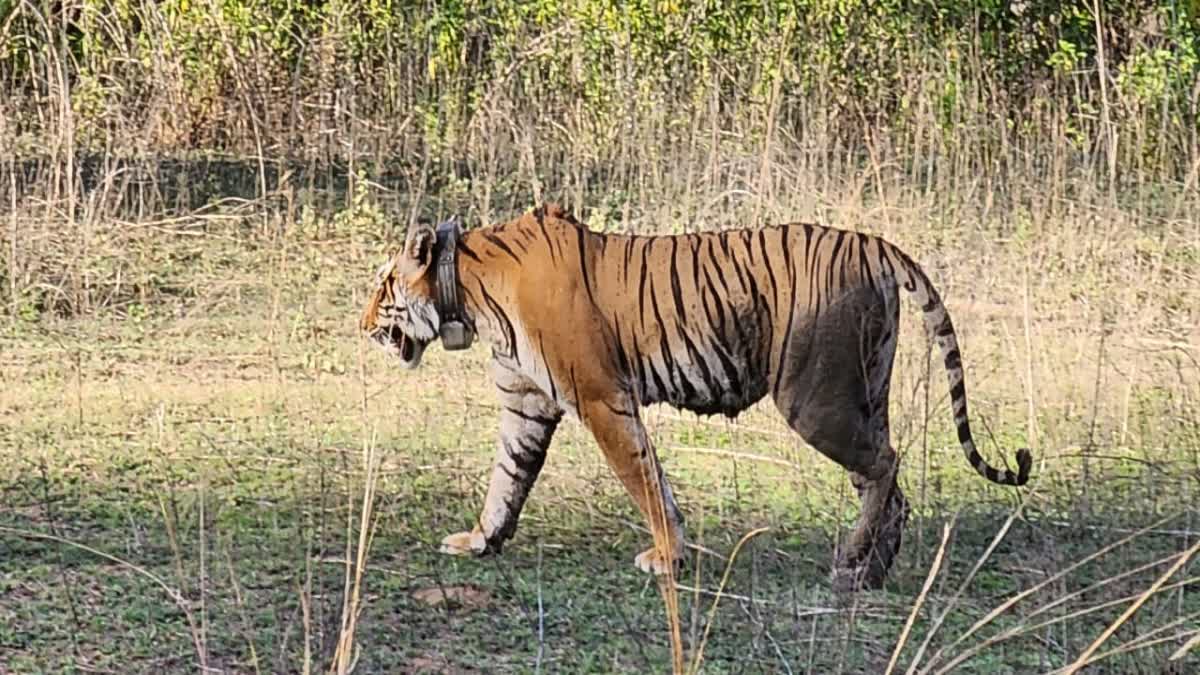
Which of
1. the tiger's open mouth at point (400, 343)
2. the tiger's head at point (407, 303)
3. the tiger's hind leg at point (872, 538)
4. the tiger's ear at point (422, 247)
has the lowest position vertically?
the tiger's hind leg at point (872, 538)

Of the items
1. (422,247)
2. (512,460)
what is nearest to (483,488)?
(512,460)

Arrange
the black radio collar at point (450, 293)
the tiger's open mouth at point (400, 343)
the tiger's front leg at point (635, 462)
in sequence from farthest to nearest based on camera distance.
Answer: the tiger's open mouth at point (400, 343), the black radio collar at point (450, 293), the tiger's front leg at point (635, 462)

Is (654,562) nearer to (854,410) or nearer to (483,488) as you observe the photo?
(854,410)

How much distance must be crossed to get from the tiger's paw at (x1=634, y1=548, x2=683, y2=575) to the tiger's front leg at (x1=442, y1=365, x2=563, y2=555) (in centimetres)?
35

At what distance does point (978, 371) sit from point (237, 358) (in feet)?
8.37

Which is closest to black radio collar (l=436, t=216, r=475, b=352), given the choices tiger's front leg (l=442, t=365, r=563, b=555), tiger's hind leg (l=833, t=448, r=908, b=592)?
tiger's front leg (l=442, t=365, r=563, b=555)

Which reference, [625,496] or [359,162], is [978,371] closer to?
[625,496]

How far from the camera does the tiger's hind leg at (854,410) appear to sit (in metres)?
4.44

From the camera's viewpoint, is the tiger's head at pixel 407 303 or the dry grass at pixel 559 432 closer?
the dry grass at pixel 559 432

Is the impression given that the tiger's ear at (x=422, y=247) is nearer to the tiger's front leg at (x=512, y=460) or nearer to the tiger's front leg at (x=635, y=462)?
the tiger's front leg at (x=512, y=460)

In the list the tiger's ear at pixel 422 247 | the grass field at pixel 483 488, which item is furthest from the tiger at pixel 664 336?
the grass field at pixel 483 488

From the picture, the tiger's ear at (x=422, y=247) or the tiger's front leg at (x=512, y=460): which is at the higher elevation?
the tiger's ear at (x=422, y=247)

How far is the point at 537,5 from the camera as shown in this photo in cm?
975

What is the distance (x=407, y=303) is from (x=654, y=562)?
86cm
